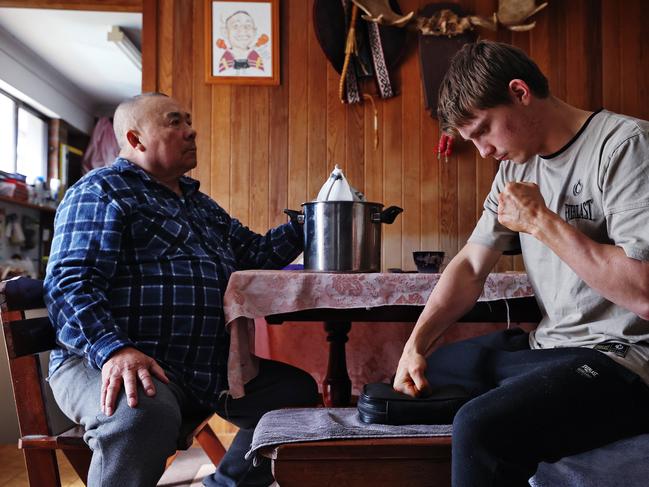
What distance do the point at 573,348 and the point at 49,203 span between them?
15.1 ft

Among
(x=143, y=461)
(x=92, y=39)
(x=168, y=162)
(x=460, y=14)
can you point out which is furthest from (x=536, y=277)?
(x=92, y=39)

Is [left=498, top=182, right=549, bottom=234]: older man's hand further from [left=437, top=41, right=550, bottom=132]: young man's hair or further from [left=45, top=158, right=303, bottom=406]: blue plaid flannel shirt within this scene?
[left=45, top=158, right=303, bottom=406]: blue plaid flannel shirt

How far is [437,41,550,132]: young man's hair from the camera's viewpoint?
114 cm

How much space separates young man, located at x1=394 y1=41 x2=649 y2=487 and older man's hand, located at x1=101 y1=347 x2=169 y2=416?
52 cm

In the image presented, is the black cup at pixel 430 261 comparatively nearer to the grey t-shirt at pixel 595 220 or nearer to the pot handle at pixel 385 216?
the pot handle at pixel 385 216

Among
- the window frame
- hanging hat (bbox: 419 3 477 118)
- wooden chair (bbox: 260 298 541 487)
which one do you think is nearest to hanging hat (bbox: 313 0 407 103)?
hanging hat (bbox: 419 3 477 118)

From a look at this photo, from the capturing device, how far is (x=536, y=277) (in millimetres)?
1247

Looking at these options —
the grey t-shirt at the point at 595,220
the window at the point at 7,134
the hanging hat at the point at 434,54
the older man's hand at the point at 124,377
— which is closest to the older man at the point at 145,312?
the older man's hand at the point at 124,377

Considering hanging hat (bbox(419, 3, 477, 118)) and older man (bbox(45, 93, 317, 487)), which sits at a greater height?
hanging hat (bbox(419, 3, 477, 118))

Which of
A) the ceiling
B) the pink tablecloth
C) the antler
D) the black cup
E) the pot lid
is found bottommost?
the pink tablecloth

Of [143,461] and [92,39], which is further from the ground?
[92,39]

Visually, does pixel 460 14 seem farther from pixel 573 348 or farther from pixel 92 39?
pixel 92 39

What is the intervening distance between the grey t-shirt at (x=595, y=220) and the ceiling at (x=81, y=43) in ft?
10.3

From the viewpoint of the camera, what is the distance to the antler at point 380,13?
2543 millimetres
